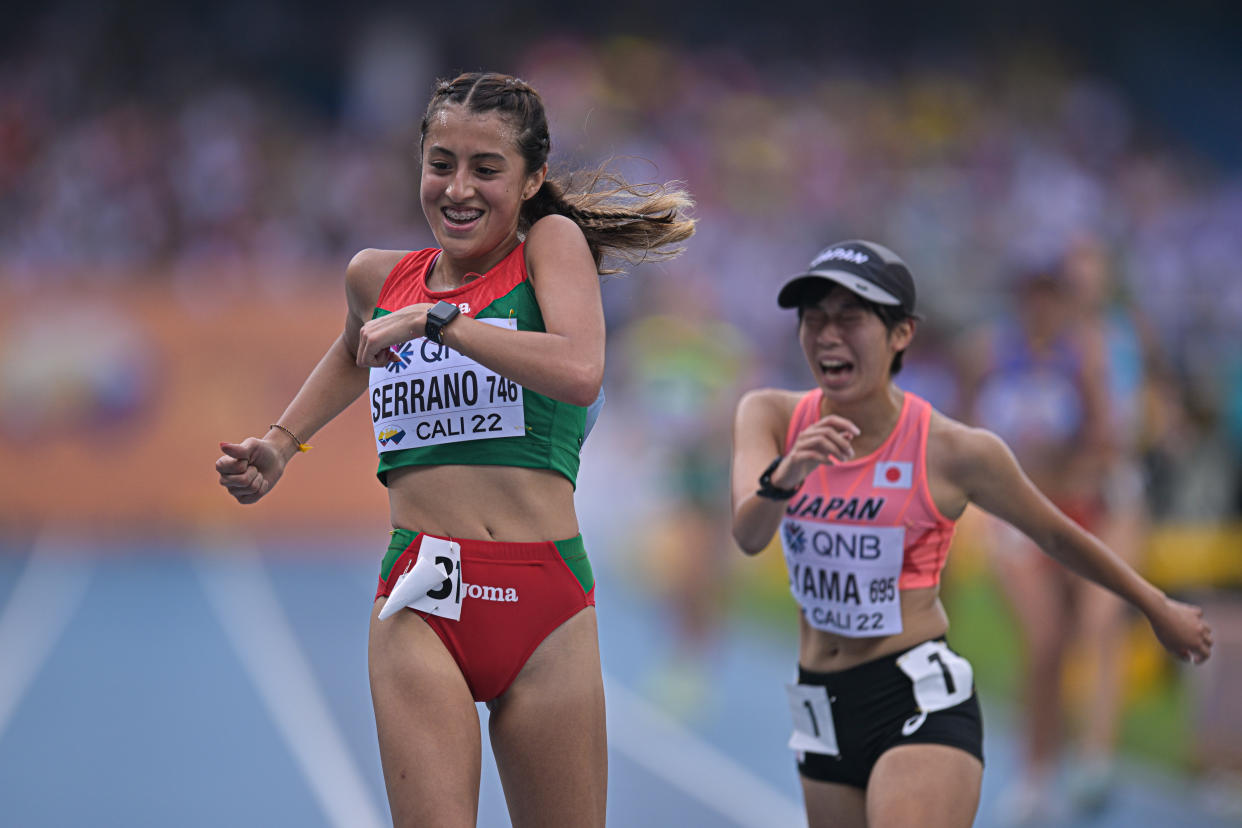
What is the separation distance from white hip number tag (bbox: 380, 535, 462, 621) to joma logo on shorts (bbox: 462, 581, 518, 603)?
0.06 ft

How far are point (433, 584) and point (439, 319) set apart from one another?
24.0 inches

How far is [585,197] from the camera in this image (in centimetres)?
353

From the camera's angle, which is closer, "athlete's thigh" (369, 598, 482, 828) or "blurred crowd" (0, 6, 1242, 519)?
"athlete's thigh" (369, 598, 482, 828)

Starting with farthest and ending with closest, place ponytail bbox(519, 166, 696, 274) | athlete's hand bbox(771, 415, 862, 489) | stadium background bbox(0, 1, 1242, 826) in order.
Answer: stadium background bbox(0, 1, 1242, 826) → ponytail bbox(519, 166, 696, 274) → athlete's hand bbox(771, 415, 862, 489)

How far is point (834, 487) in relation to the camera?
12.6 ft

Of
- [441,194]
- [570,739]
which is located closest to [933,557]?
[570,739]

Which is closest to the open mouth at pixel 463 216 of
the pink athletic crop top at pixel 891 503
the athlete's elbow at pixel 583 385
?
the athlete's elbow at pixel 583 385

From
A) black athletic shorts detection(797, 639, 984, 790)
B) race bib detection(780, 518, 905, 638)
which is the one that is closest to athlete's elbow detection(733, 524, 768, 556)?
race bib detection(780, 518, 905, 638)

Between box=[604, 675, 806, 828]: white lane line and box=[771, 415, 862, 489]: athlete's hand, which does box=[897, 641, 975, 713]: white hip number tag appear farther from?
box=[604, 675, 806, 828]: white lane line

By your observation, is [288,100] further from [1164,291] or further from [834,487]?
[834,487]

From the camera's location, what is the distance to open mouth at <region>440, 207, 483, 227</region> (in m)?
3.22

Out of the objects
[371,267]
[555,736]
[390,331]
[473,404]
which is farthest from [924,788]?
[371,267]

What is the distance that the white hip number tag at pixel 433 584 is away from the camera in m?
3.13

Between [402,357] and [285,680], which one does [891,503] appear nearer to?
[402,357]
